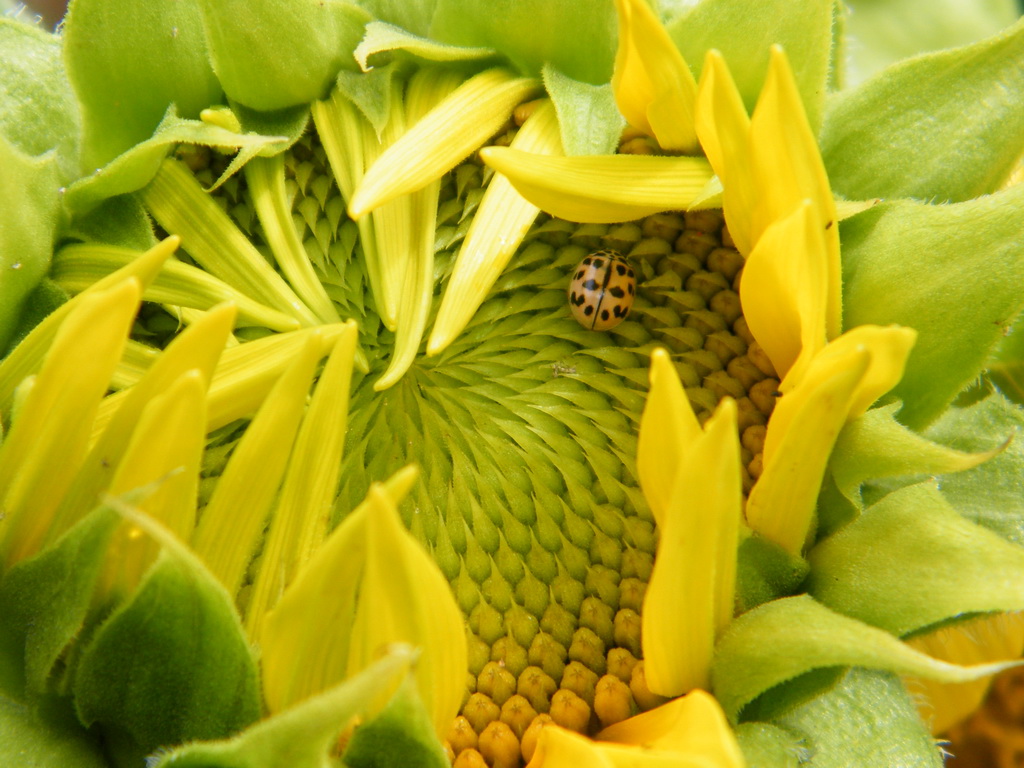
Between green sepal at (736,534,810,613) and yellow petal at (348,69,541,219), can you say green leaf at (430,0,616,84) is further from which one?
green sepal at (736,534,810,613)

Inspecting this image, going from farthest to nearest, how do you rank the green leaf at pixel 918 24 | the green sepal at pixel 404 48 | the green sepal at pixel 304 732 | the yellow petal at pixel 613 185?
the green leaf at pixel 918 24
the green sepal at pixel 404 48
the yellow petal at pixel 613 185
the green sepal at pixel 304 732

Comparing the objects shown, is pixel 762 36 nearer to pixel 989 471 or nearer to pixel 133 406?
pixel 989 471

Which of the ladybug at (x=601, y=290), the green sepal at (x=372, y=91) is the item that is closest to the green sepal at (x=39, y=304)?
the green sepal at (x=372, y=91)

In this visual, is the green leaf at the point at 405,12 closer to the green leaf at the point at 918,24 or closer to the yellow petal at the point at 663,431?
the yellow petal at the point at 663,431

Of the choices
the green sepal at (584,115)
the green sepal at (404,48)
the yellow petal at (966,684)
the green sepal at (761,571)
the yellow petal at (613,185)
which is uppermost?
the green sepal at (404,48)

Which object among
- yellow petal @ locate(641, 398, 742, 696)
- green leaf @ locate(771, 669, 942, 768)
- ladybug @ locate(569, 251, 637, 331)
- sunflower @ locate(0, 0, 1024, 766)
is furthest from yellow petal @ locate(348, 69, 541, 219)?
green leaf @ locate(771, 669, 942, 768)

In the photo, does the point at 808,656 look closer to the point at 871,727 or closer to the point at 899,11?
the point at 871,727
